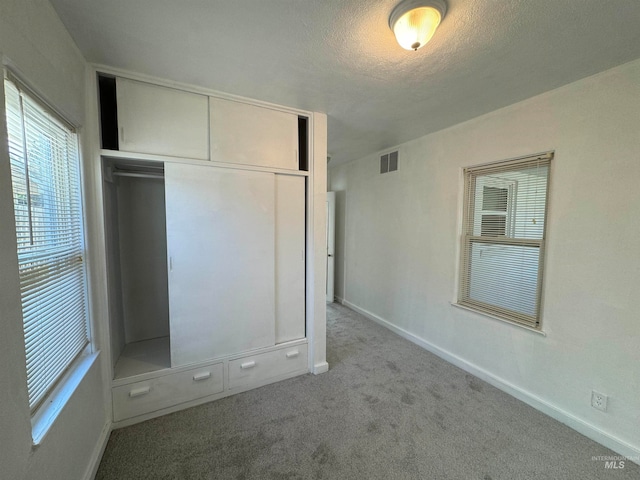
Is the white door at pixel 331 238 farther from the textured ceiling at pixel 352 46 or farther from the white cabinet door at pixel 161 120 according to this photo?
the white cabinet door at pixel 161 120

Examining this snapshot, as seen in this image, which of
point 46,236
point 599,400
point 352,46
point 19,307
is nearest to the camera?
point 19,307

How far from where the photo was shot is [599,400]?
5.85ft

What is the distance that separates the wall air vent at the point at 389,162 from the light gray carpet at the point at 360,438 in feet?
8.26

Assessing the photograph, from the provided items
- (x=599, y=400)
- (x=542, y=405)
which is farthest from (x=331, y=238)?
(x=599, y=400)

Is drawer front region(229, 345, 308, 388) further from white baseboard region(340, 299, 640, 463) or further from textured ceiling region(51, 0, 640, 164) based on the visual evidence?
textured ceiling region(51, 0, 640, 164)

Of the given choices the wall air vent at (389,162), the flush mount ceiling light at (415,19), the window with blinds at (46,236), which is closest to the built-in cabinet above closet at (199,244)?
the window with blinds at (46,236)

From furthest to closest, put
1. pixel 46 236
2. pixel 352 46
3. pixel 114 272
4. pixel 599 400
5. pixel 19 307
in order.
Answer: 1. pixel 114 272
2. pixel 599 400
3. pixel 352 46
4. pixel 46 236
5. pixel 19 307

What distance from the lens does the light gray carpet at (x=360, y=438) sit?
1563 mm

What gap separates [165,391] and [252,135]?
215 cm

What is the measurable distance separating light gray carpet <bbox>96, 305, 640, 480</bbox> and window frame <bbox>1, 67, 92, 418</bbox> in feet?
2.12

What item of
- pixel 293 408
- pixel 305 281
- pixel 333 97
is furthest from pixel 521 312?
pixel 333 97

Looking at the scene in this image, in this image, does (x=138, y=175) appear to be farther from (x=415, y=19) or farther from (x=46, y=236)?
(x=415, y=19)

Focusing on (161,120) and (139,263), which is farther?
(139,263)

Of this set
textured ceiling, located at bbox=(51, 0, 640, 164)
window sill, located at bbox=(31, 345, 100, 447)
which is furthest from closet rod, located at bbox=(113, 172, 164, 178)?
window sill, located at bbox=(31, 345, 100, 447)
